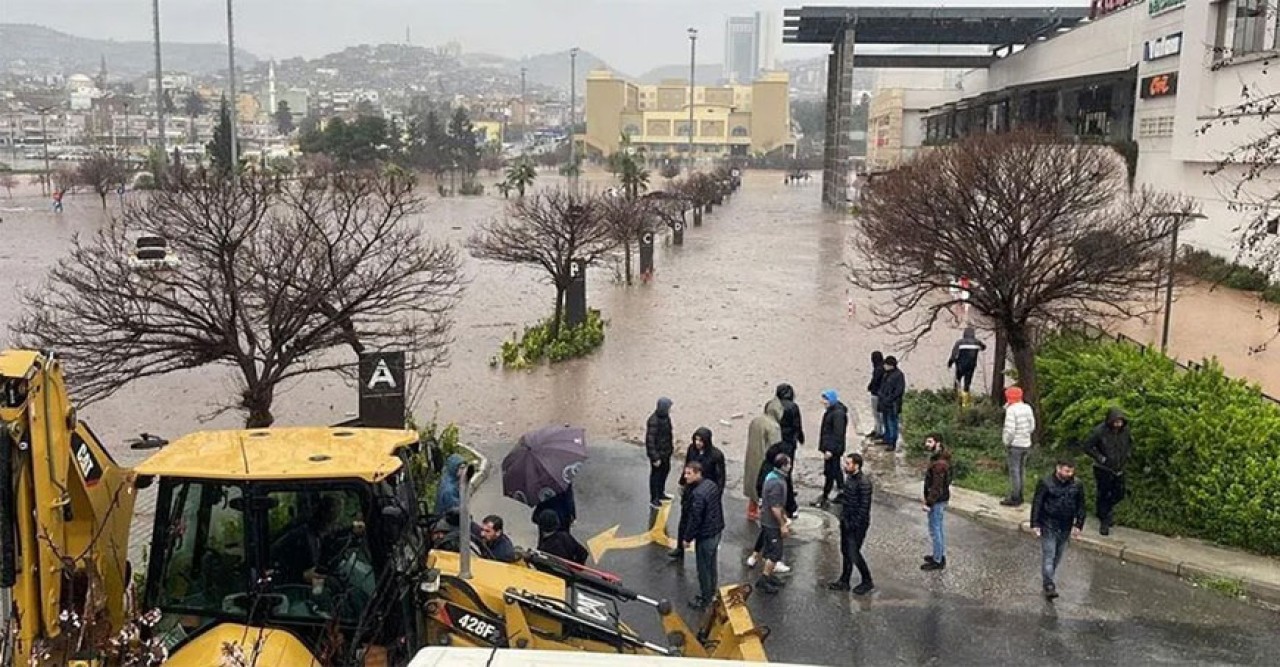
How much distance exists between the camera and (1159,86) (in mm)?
39781

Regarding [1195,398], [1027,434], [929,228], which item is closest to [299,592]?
[1027,434]

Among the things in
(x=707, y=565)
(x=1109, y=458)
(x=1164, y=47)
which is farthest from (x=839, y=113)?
(x=707, y=565)

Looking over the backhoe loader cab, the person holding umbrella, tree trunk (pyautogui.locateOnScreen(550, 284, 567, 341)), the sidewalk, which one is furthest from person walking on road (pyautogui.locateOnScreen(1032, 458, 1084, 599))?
tree trunk (pyautogui.locateOnScreen(550, 284, 567, 341))

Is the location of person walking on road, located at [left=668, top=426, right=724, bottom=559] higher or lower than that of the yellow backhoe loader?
lower

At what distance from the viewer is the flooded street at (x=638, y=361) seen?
674 inches

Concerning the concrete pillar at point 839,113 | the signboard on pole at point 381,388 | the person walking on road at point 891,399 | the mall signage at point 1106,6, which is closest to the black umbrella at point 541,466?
the signboard on pole at point 381,388

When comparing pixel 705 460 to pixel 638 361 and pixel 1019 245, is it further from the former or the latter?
pixel 638 361

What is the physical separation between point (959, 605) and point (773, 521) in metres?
1.76

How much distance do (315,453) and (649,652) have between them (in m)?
2.33

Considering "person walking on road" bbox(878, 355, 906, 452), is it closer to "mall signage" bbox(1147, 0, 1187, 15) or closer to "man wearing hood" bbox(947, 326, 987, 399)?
"man wearing hood" bbox(947, 326, 987, 399)

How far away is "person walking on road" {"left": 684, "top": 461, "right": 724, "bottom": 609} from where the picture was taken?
946 centimetres

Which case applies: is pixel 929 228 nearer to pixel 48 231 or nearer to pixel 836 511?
pixel 836 511

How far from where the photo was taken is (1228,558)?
10.5 metres

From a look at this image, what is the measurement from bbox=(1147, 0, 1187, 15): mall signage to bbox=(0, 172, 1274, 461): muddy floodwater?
48.8ft
